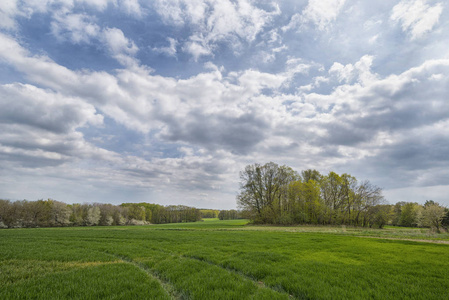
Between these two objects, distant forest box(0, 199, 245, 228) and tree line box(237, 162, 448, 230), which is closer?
tree line box(237, 162, 448, 230)

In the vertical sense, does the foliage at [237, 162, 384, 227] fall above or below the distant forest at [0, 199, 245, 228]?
above

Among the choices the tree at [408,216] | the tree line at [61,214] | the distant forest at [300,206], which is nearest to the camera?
the distant forest at [300,206]

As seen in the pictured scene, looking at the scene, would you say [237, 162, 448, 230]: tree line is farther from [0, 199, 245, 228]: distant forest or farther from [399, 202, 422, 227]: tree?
[399, 202, 422, 227]: tree

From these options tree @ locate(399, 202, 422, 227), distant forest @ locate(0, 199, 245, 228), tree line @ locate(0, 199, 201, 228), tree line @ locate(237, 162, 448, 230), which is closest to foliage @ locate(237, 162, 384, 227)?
tree line @ locate(237, 162, 448, 230)

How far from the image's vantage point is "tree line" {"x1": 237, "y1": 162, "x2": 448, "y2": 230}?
181 feet

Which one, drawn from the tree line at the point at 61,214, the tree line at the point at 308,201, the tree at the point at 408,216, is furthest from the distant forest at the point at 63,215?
the tree at the point at 408,216

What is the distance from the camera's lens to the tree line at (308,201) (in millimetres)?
55281

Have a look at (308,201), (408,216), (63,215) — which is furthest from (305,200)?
(63,215)

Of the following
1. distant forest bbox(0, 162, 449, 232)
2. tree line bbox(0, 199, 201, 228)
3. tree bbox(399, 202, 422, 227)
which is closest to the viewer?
distant forest bbox(0, 162, 449, 232)

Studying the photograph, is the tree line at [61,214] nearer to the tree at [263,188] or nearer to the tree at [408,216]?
the tree at [263,188]

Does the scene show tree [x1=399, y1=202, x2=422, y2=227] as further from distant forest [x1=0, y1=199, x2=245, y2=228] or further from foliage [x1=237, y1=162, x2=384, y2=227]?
distant forest [x1=0, y1=199, x2=245, y2=228]

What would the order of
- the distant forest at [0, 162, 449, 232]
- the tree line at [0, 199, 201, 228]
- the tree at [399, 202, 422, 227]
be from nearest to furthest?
the distant forest at [0, 162, 449, 232] < the tree line at [0, 199, 201, 228] < the tree at [399, 202, 422, 227]

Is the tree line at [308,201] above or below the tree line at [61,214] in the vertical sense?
above

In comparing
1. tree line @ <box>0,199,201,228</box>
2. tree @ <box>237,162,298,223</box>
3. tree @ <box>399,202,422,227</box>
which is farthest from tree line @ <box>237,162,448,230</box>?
tree line @ <box>0,199,201,228</box>
